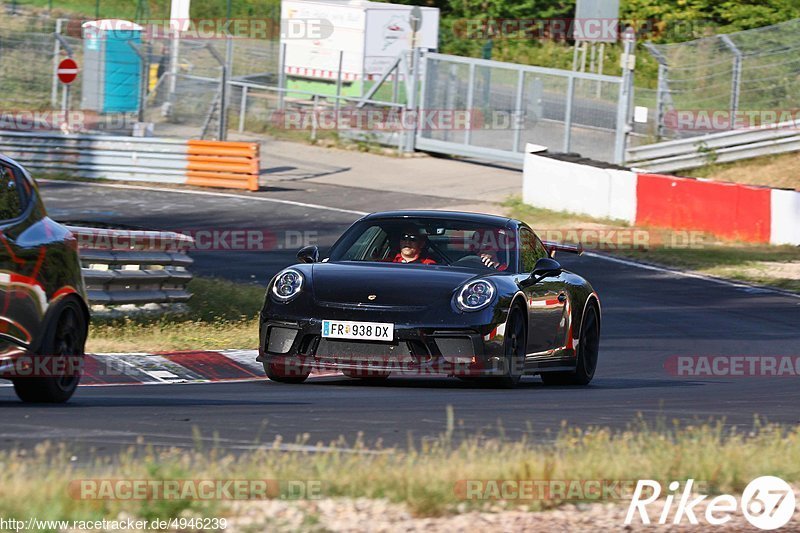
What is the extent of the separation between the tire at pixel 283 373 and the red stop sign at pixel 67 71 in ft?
79.2

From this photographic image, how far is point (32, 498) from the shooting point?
502 centimetres

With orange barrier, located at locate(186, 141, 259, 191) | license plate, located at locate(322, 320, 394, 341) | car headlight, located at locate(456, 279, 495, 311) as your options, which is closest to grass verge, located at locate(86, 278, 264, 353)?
license plate, located at locate(322, 320, 394, 341)

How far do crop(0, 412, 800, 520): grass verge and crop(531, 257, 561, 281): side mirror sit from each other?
3.60 meters

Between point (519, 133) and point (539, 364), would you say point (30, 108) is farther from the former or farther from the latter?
point (539, 364)

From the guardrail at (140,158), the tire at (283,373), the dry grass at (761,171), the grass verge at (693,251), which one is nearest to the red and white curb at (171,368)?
the tire at (283,373)

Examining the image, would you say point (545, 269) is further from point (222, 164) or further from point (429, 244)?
point (222, 164)


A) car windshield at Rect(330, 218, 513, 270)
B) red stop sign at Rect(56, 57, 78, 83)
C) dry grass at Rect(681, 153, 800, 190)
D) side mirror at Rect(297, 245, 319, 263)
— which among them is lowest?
side mirror at Rect(297, 245, 319, 263)

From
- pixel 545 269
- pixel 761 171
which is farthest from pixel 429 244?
pixel 761 171

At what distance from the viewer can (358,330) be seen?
9703 mm

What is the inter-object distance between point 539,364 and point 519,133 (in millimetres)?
23037

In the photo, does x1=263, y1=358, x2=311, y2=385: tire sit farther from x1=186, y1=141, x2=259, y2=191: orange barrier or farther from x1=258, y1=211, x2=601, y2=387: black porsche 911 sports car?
x1=186, y1=141, x2=259, y2=191: orange barrier

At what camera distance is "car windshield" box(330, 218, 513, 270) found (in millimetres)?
10836

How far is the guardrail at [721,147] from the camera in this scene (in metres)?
30.3

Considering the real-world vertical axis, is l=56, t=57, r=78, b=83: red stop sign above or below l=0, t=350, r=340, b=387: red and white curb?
above
